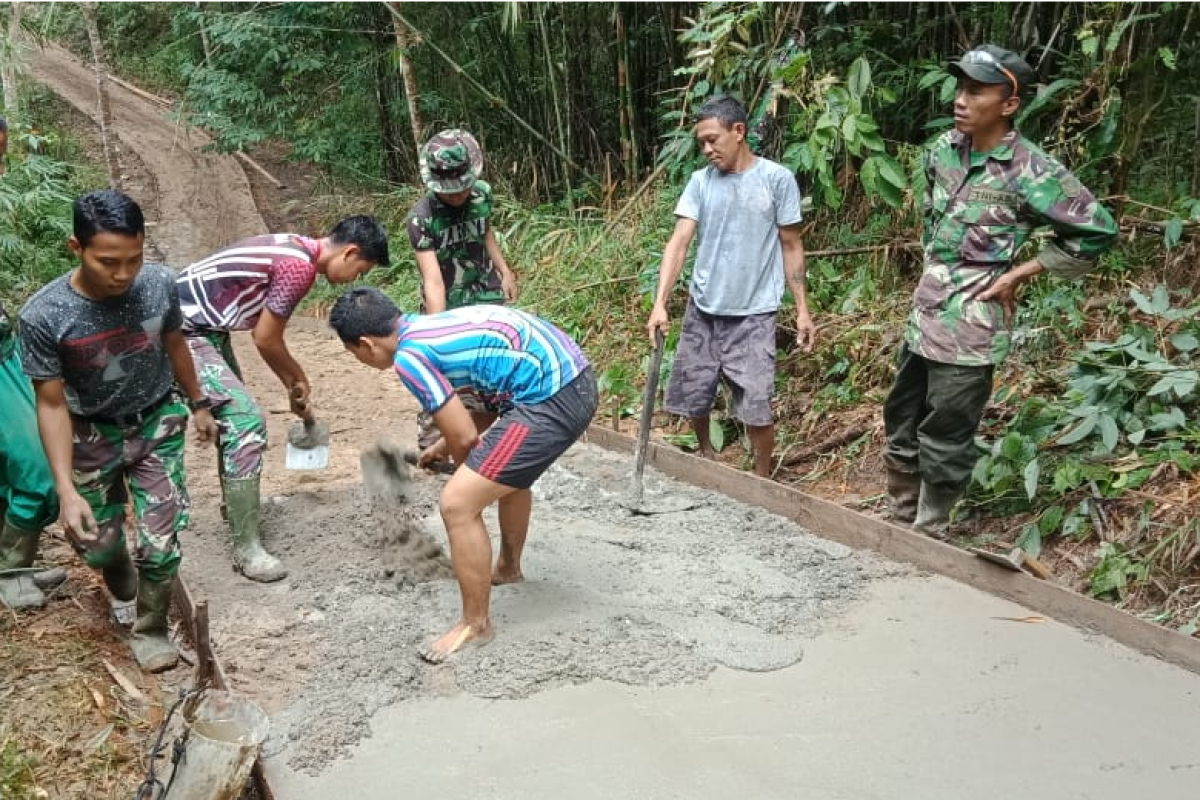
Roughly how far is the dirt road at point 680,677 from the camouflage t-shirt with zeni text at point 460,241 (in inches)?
39.5

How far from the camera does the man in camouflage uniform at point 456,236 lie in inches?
154

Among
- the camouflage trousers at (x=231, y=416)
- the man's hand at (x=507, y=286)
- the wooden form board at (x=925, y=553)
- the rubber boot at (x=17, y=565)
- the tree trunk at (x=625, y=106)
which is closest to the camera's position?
the wooden form board at (x=925, y=553)

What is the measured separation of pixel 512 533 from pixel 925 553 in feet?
4.17

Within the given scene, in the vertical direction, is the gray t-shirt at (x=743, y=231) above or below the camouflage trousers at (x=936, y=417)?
above

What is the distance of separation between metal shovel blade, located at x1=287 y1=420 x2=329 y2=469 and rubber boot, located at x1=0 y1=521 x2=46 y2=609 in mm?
931

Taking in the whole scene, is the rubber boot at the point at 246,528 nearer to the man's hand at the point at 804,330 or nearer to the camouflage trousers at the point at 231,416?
the camouflage trousers at the point at 231,416

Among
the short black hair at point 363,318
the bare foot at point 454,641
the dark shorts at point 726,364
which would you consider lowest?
the bare foot at point 454,641

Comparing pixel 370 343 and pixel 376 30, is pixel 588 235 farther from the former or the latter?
pixel 370 343

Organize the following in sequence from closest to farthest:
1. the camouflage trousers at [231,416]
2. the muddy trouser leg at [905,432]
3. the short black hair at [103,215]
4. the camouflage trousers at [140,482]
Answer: the short black hair at [103,215], the camouflage trousers at [140,482], the camouflage trousers at [231,416], the muddy trouser leg at [905,432]

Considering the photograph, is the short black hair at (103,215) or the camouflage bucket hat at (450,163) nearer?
the short black hair at (103,215)

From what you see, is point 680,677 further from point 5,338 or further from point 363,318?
point 5,338

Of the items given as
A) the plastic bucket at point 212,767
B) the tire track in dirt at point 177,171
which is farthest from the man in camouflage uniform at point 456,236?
the tire track in dirt at point 177,171

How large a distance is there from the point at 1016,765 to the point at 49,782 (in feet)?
7.30

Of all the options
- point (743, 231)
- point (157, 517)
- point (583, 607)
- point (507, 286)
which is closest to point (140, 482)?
point (157, 517)
